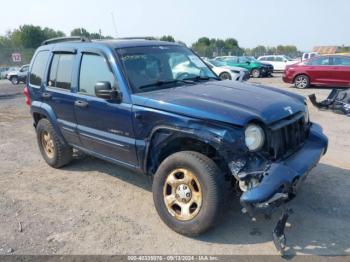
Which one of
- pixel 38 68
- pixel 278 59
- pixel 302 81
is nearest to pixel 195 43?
pixel 278 59

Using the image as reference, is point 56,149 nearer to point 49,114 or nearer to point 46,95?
point 49,114

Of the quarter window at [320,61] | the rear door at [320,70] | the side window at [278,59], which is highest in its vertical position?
the quarter window at [320,61]

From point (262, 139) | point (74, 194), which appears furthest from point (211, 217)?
point (74, 194)

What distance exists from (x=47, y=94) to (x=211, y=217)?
3325mm

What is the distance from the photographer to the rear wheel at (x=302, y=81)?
16.6 m

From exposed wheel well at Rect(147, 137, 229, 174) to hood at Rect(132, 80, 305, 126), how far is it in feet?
1.14

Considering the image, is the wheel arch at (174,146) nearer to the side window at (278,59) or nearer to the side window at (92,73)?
the side window at (92,73)

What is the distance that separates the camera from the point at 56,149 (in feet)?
19.0

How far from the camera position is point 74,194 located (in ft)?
16.5

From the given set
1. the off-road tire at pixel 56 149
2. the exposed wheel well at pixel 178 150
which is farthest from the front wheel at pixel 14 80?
the exposed wheel well at pixel 178 150

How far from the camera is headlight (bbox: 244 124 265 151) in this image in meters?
3.40

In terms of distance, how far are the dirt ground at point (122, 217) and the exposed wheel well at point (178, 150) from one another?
0.65 meters

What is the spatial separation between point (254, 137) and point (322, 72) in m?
14.1

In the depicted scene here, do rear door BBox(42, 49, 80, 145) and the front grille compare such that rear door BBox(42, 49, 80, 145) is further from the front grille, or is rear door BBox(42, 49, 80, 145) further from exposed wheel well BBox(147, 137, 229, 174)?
the front grille
